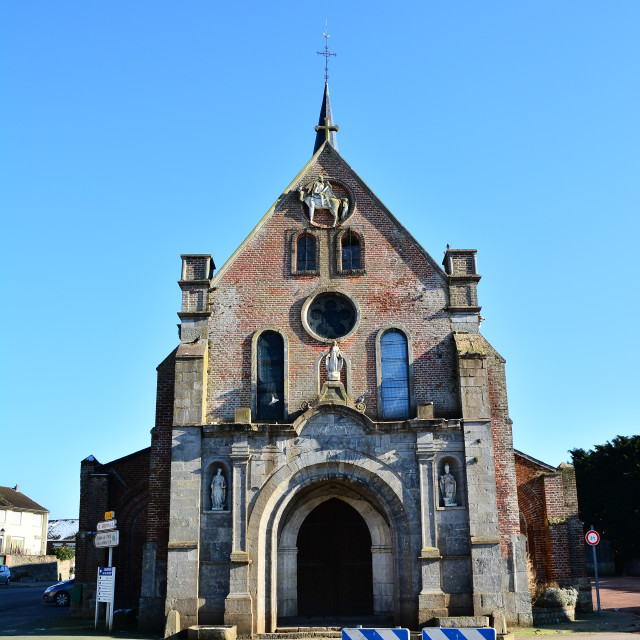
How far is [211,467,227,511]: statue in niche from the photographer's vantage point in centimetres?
1883

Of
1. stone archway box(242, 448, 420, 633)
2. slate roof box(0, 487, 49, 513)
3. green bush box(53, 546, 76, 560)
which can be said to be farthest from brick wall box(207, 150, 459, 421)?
slate roof box(0, 487, 49, 513)

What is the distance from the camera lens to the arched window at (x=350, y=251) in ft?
70.1

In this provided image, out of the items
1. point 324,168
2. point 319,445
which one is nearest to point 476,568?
point 319,445

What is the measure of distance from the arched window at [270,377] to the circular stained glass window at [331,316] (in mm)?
1110

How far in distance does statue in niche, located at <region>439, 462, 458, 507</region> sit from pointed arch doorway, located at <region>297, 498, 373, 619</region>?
2.64 metres

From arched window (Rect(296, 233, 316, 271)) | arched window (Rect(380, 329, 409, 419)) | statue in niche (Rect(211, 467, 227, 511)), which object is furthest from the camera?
arched window (Rect(296, 233, 316, 271))

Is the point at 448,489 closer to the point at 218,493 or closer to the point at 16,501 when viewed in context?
the point at 218,493

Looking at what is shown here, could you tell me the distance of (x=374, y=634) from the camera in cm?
901

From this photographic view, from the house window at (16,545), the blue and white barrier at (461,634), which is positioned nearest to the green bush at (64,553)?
the house window at (16,545)

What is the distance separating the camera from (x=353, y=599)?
19.8 m

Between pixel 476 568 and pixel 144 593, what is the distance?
8.53 m

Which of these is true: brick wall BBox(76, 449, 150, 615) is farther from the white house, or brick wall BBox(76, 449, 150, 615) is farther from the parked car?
the white house

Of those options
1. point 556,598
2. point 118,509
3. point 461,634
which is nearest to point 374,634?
point 461,634

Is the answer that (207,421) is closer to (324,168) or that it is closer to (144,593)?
(144,593)
